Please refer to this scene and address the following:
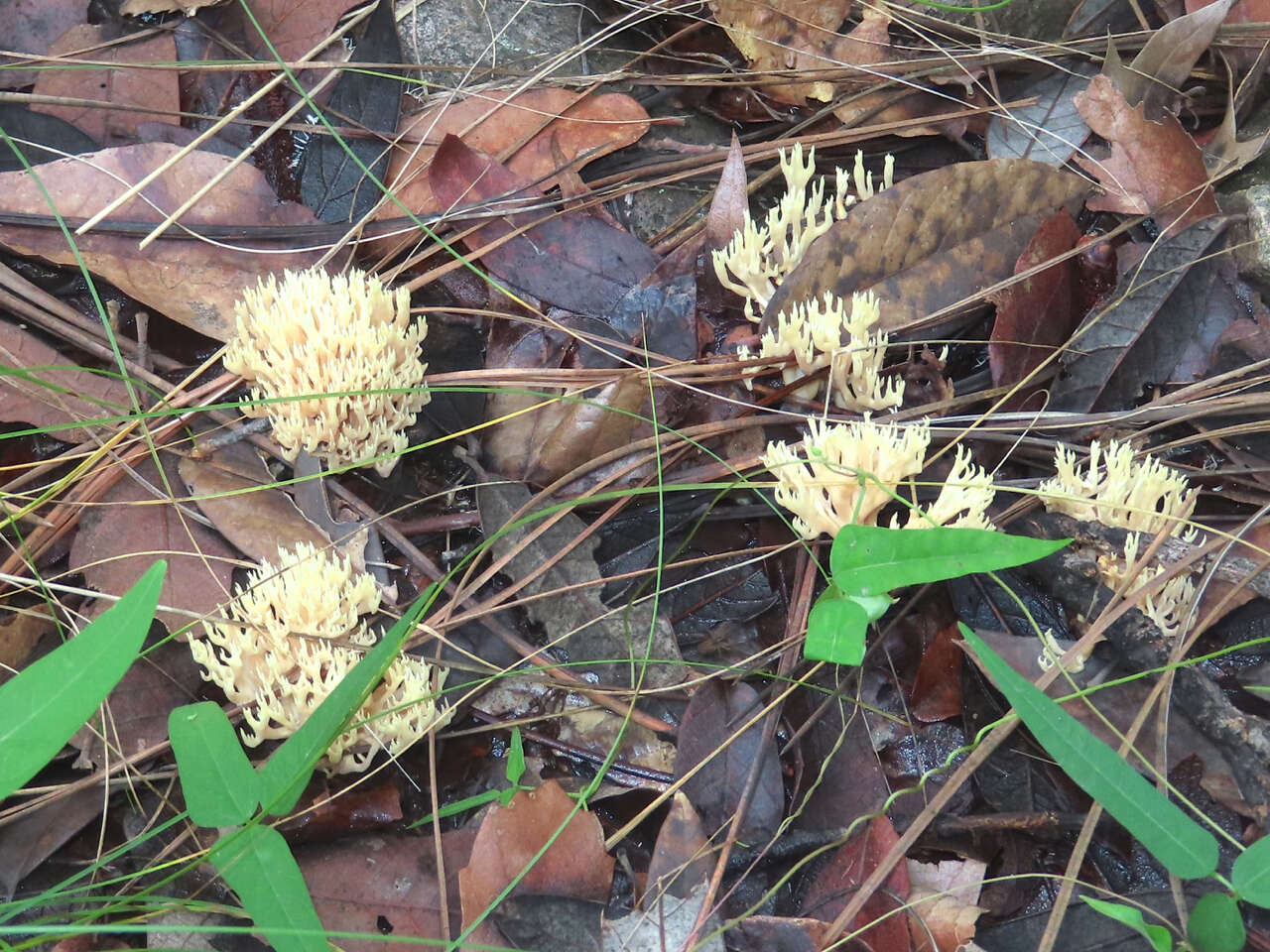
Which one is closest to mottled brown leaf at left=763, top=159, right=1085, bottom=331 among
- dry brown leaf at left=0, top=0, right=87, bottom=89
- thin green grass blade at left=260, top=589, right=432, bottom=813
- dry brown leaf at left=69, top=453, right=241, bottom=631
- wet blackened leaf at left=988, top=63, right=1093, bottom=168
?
wet blackened leaf at left=988, top=63, right=1093, bottom=168

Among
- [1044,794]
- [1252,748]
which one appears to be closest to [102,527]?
[1044,794]

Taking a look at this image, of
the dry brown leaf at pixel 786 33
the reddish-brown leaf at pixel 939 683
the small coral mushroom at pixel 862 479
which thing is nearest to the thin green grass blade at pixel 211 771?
the small coral mushroom at pixel 862 479

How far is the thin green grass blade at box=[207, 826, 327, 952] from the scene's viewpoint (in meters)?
1.67

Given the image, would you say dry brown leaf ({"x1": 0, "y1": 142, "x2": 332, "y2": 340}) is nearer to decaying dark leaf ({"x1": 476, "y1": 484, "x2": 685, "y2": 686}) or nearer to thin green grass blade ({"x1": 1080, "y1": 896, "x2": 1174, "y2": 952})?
decaying dark leaf ({"x1": 476, "y1": 484, "x2": 685, "y2": 686})

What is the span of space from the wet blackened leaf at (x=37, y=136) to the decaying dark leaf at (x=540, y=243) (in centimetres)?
98

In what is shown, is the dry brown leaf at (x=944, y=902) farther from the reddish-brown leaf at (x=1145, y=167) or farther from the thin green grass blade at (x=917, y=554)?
the reddish-brown leaf at (x=1145, y=167)

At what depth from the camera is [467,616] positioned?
234 centimetres

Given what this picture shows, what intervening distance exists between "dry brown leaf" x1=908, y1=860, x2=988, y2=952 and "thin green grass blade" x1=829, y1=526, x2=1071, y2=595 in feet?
1.95

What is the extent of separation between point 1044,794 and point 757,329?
134 cm

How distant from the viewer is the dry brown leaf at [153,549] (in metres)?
2.34

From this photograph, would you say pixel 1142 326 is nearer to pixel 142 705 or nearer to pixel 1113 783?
pixel 1113 783

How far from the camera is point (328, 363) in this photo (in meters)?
2.36

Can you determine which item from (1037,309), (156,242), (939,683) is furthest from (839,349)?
(156,242)

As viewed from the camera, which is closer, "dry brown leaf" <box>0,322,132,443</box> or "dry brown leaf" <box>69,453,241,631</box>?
"dry brown leaf" <box>69,453,241,631</box>
